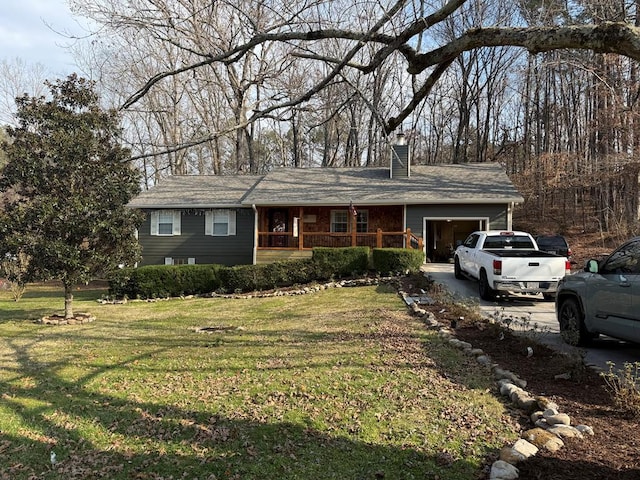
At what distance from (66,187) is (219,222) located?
10782 millimetres

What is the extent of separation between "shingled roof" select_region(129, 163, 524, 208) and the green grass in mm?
11067

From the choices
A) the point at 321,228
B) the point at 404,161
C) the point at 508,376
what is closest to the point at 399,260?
the point at 321,228

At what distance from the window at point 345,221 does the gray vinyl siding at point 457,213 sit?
2.44 metres

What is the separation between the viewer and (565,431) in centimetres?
360

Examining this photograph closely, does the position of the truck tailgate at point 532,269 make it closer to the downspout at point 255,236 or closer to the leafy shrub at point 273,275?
the leafy shrub at point 273,275

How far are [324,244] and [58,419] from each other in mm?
→ 15755

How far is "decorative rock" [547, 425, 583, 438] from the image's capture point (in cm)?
356

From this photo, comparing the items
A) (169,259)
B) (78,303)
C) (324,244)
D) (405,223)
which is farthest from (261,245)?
(78,303)

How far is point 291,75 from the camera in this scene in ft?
34.9

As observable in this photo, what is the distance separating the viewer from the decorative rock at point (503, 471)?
2982mm

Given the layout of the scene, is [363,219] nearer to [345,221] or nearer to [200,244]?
[345,221]

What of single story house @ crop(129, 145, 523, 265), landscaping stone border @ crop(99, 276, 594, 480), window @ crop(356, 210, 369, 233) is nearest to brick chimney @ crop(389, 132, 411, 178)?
single story house @ crop(129, 145, 523, 265)

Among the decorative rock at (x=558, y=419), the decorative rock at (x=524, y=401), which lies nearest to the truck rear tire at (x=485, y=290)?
the decorative rock at (x=524, y=401)

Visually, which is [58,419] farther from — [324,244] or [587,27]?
[324,244]
